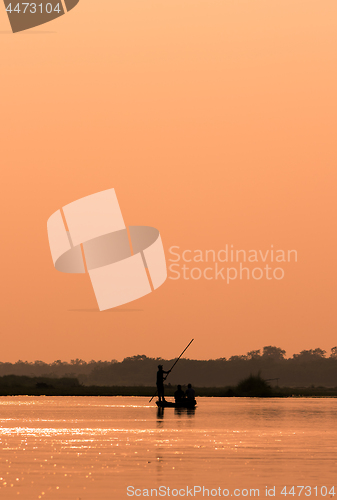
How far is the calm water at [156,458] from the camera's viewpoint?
13.8 meters

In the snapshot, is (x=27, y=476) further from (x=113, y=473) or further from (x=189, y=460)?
(x=189, y=460)

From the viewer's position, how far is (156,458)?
57.2ft

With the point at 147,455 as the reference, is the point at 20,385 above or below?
above

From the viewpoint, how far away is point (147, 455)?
1797cm

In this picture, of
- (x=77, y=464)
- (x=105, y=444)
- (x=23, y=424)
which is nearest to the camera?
(x=77, y=464)

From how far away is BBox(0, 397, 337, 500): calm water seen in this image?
45.3 feet

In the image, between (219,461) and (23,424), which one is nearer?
(219,461)

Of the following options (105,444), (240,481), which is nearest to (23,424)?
(105,444)

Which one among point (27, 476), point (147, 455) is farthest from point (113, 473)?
point (147, 455)

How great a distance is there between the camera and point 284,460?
57.3 feet

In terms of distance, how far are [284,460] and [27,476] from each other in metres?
5.87

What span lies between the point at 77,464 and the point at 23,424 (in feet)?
41.4

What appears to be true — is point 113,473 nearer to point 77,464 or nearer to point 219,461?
point 77,464

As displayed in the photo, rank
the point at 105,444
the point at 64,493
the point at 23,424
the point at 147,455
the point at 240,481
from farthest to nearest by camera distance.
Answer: the point at 23,424 → the point at 105,444 → the point at 147,455 → the point at 240,481 → the point at 64,493
